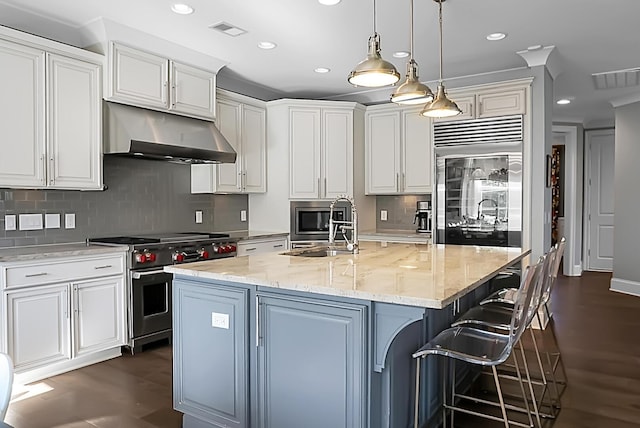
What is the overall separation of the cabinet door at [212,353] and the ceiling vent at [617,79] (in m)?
4.93

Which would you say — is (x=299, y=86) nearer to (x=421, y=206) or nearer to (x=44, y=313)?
(x=421, y=206)

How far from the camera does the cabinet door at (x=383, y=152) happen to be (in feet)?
18.4

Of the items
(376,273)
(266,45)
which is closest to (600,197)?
(266,45)

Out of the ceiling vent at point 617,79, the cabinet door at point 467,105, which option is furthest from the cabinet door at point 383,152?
the ceiling vent at point 617,79

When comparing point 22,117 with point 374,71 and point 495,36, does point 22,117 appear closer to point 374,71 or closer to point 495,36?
point 374,71

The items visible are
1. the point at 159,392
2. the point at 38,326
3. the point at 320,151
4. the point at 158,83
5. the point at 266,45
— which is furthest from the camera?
the point at 320,151

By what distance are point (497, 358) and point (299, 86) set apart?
4311mm

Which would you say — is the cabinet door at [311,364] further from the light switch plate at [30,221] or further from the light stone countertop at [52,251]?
the light switch plate at [30,221]

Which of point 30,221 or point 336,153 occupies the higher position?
point 336,153

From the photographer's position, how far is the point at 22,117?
332 cm

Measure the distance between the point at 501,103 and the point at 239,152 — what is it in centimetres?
275

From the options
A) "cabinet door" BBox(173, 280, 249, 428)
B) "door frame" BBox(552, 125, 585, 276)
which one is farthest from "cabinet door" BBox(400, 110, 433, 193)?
"door frame" BBox(552, 125, 585, 276)

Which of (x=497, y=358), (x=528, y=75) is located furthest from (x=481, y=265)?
(x=528, y=75)

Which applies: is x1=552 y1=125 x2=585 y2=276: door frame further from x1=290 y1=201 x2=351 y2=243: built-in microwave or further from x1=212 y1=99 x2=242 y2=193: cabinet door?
x1=212 y1=99 x2=242 y2=193: cabinet door
